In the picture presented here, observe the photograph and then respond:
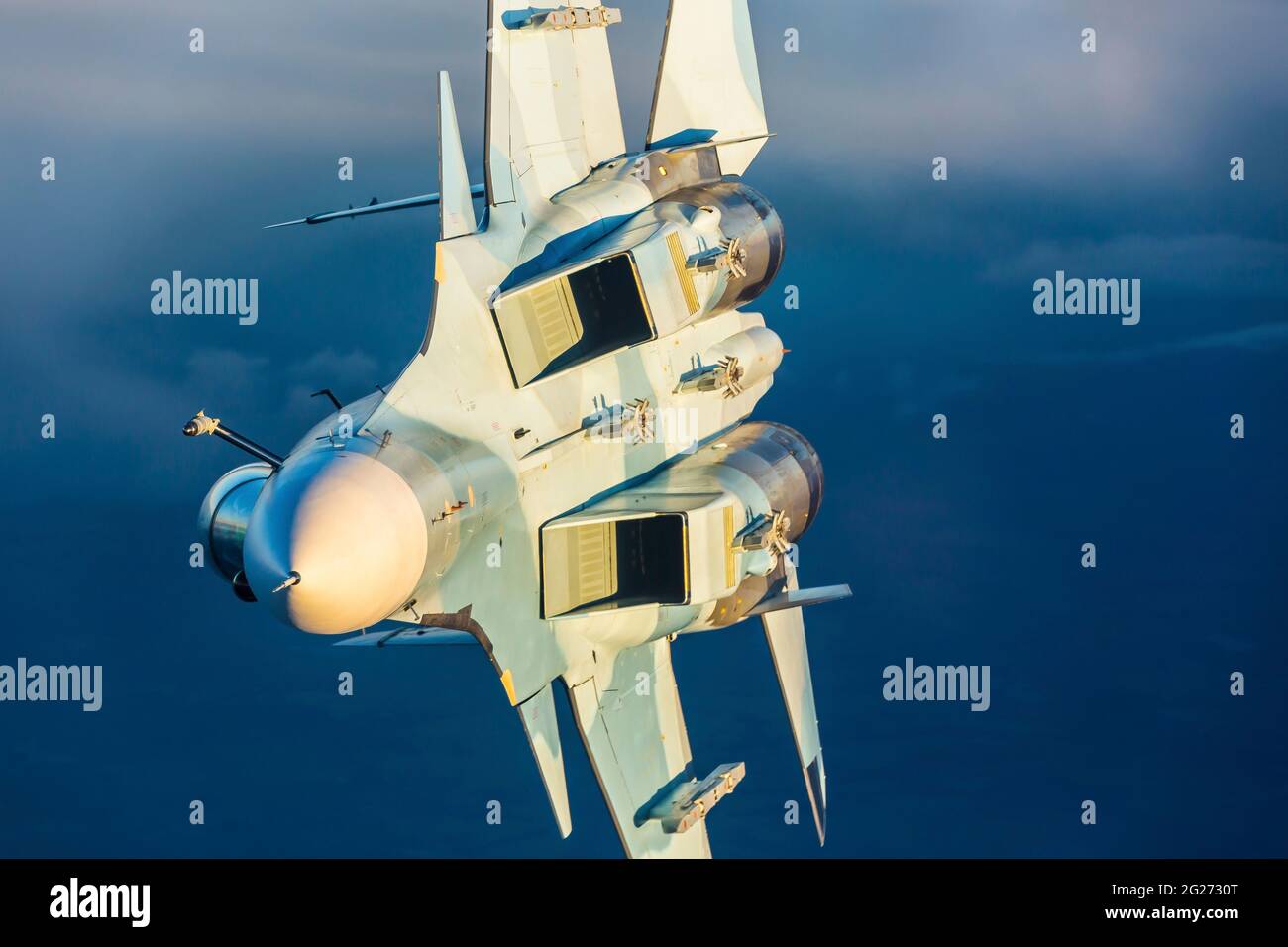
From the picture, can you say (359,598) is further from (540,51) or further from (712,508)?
(540,51)

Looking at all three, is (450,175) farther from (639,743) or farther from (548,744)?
(639,743)

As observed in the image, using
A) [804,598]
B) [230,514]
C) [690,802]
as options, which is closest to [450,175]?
[230,514]

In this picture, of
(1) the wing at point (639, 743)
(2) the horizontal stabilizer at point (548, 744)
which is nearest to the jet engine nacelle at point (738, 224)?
(1) the wing at point (639, 743)

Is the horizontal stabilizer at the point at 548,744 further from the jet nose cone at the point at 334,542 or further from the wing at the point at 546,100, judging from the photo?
the wing at the point at 546,100

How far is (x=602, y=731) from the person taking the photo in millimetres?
18781

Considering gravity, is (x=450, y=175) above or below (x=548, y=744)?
above

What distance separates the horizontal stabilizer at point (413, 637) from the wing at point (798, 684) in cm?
489

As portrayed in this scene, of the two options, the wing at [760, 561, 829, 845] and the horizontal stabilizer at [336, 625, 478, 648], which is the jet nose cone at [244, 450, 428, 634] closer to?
the horizontal stabilizer at [336, 625, 478, 648]

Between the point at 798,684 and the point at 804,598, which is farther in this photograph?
the point at 798,684

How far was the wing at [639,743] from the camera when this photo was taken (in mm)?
18672

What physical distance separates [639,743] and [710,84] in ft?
25.2

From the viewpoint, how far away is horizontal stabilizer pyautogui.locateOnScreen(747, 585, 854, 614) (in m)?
18.6

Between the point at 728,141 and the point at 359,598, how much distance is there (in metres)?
8.85

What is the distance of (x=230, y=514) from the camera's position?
15719 millimetres
